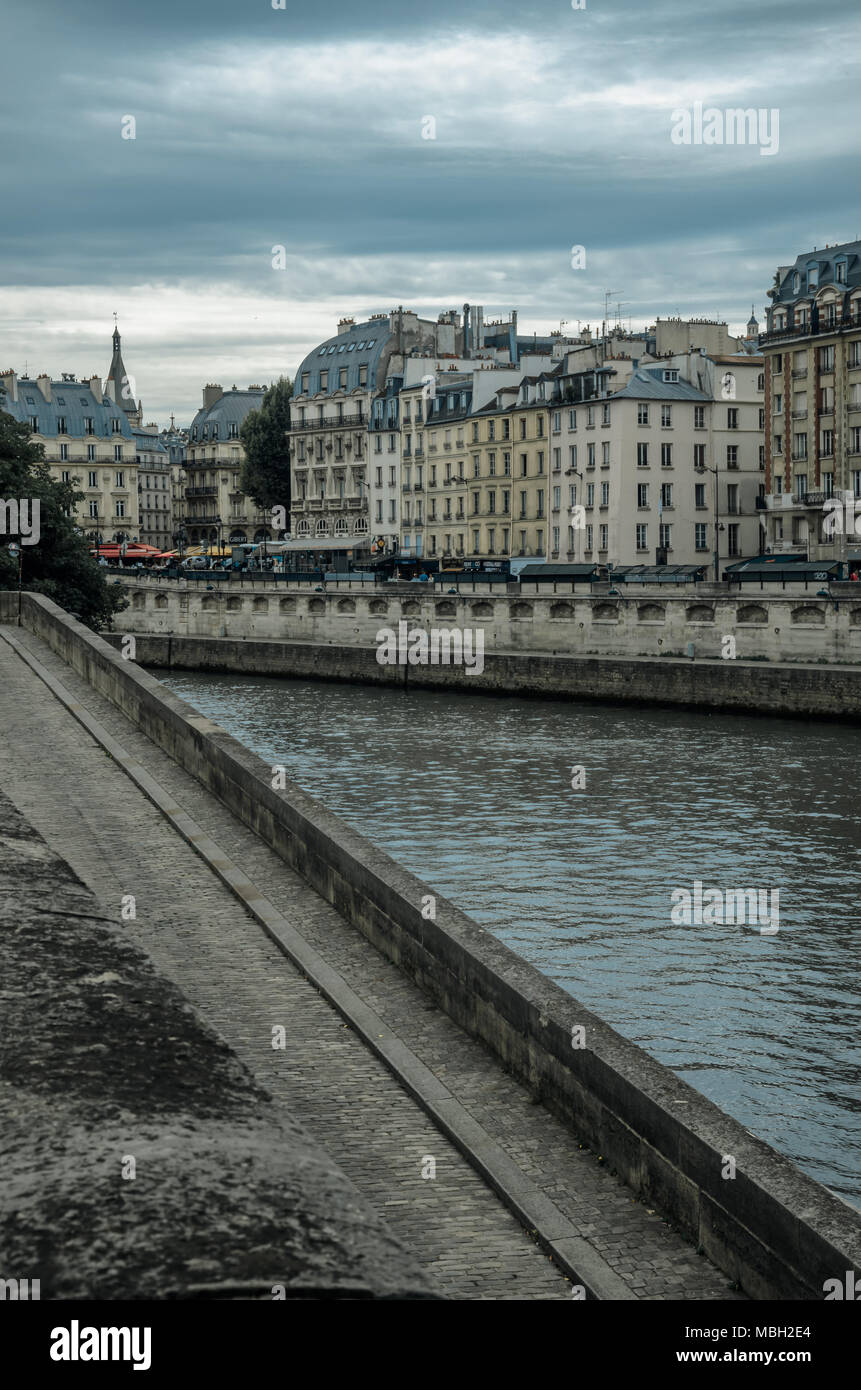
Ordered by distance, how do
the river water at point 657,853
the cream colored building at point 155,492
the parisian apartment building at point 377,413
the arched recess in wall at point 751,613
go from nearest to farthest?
the river water at point 657,853 < the arched recess in wall at point 751,613 < the parisian apartment building at point 377,413 < the cream colored building at point 155,492

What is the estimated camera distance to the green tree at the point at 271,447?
11606 cm

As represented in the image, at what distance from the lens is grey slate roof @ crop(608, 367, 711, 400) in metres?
77.2

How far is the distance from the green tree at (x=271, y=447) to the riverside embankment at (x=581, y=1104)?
10282cm

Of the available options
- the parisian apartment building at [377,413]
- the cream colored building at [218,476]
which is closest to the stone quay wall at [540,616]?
the parisian apartment building at [377,413]

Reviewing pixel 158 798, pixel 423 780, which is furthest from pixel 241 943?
pixel 423 780

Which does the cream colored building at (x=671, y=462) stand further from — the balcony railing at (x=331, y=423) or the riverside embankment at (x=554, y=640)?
the balcony railing at (x=331, y=423)

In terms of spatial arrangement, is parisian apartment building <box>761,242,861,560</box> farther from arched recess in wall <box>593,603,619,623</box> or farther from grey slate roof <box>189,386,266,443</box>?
grey slate roof <box>189,386,266,443</box>

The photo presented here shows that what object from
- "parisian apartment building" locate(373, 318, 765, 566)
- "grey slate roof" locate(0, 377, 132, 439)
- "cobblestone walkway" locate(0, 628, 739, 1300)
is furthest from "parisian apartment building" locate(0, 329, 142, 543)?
"cobblestone walkway" locate(0, 628, 739, 1300)

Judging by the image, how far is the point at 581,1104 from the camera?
889 cm

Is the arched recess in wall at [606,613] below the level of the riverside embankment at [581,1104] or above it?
above

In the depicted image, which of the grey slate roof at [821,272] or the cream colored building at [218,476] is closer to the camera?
the grey slate roof at [821,272]

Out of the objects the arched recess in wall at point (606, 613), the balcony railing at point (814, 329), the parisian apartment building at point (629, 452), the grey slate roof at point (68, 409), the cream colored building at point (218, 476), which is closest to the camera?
the arched recess in wall at point (606, 613)

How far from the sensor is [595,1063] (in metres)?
8.64
